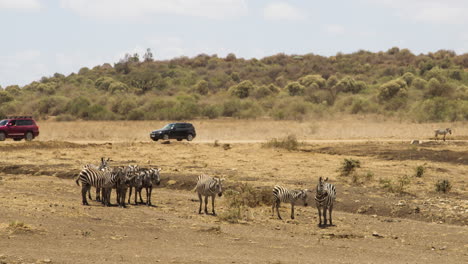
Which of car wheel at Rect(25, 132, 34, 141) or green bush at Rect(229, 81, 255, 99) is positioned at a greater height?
green bush at Rect(229, 81, 255, 99)

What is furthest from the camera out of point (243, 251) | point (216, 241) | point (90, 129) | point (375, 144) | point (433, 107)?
point (433, 107)

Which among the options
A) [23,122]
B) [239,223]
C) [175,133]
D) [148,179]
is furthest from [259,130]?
[239,223]

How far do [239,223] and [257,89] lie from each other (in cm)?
8632

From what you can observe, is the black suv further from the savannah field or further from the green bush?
the green bush

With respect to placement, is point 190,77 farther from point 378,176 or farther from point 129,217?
point 129,217

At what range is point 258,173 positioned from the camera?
3042 centimetres

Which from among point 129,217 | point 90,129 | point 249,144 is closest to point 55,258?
point 129,217

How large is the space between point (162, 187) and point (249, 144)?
17886 millimetres

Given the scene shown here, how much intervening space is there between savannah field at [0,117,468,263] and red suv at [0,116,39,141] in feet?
17.8

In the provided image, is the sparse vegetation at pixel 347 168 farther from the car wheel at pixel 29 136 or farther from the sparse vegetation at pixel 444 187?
the car wheel at pixel 29 136

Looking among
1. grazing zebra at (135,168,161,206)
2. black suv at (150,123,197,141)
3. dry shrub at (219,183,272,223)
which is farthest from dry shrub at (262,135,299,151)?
grazing zebra at (135,168,161,206)

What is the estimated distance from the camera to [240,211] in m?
20.6

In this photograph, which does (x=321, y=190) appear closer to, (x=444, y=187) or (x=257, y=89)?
(x=444, y=187)

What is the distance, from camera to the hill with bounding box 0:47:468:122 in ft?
257
